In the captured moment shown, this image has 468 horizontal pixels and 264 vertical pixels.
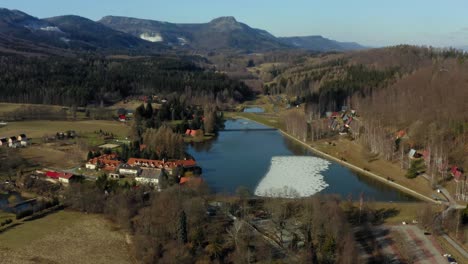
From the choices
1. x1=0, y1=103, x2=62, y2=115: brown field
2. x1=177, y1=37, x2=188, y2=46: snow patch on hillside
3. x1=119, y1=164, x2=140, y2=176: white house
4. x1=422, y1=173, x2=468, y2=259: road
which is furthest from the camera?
x1=177, y1=37, x2=188, y2=46: snow patch on hillside

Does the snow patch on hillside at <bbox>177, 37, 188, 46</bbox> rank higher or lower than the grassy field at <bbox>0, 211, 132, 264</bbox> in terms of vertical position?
higher

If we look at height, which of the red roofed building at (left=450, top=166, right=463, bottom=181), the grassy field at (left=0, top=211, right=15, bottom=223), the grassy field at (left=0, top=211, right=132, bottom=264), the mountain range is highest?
the mountain range

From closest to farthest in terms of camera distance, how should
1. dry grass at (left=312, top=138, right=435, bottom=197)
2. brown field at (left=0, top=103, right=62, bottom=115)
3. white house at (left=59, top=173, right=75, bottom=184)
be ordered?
white house at (left=59, top=173, right=75, bottom=184), dry grass at (left=312, top=138, right=435, bottom=197), brown field at (left=0, top=103, right=62, bottom=115)

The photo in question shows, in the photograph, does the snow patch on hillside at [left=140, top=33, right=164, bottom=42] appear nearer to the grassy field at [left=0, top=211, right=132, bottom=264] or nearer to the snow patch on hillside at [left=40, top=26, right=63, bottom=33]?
the snow patch on hillside at [left=40, top=26, right=63, bottom=33]

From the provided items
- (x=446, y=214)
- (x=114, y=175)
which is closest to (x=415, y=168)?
(x=446, y=214)

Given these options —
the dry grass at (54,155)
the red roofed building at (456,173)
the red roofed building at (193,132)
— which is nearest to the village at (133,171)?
the dry grass at (54,155)

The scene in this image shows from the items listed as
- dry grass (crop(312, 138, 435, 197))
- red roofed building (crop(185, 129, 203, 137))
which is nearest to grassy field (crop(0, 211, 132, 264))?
dry grass (crop(312, 138, 435, 197))

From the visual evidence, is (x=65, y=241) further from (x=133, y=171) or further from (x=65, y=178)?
(x=133, y=171)

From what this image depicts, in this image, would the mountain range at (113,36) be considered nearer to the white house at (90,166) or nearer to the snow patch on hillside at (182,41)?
the snow patch on hillside at (182,41)

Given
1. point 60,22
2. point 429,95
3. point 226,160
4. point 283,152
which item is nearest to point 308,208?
point 226,160
